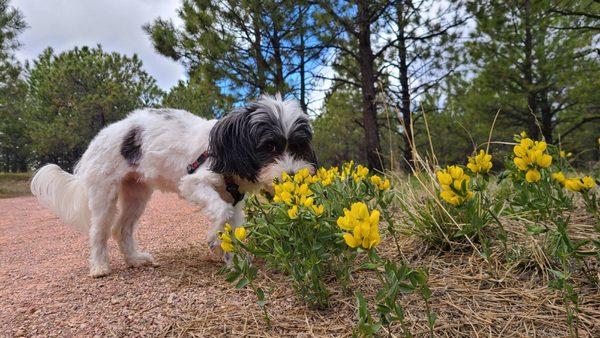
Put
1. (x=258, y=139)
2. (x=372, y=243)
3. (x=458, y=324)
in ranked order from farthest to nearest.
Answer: (x=258, y=139) → (x=458, y=324) → (x=372, y=243)

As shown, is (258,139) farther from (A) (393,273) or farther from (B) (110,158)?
(A) (393,273)

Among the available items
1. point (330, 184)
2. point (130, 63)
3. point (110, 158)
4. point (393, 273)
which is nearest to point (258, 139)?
point (330, 184)

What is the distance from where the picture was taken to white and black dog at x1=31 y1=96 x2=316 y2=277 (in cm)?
254

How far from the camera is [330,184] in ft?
6.75

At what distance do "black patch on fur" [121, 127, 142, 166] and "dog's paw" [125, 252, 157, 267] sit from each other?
30.6 inches

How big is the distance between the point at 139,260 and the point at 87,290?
0.71 meters

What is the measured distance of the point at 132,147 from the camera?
3.00 meters

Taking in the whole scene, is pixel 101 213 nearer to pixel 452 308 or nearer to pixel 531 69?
pixel 452 308

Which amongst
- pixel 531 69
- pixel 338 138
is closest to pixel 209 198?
pixel 531 69

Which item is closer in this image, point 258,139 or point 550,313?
point 550,313

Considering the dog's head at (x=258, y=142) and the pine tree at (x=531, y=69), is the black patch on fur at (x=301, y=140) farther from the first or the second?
the pine tree at (x=531, y=69)

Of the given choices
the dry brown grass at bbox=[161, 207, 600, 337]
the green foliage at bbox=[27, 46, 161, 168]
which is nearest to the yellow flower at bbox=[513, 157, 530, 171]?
the dry brown grass at bbox=[161, 207, 600, 337]

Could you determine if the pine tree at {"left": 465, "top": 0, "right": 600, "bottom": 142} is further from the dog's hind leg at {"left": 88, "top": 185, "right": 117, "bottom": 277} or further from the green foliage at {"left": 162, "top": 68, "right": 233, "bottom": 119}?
the dog's hind leg at {"left": 88, "top": 185, "right": 117, "bottom": 277}

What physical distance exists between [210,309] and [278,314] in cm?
36
